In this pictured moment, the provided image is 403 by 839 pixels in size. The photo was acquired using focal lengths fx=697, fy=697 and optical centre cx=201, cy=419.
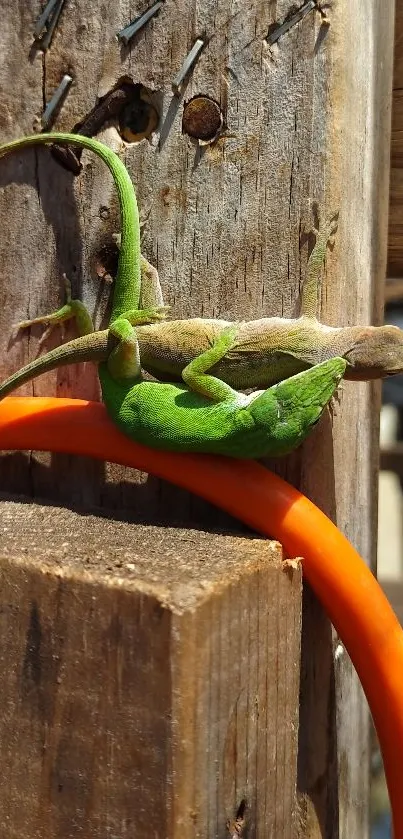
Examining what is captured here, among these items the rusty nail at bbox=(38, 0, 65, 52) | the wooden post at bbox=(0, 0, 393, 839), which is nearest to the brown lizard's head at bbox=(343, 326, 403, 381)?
the wooden post at bbox=(0, 0, 393, 839)

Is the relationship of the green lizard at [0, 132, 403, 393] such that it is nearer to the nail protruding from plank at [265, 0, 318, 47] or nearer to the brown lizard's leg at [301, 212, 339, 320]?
the brown lizard's leg at [301, 212, 339, 320]

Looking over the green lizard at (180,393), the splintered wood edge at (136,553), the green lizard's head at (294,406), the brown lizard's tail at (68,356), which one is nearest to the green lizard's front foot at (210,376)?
the green lizard at (180,393)

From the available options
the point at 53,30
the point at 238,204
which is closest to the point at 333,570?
the point at 238,204

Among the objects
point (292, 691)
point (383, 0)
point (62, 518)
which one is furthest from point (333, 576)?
point (383, 0)

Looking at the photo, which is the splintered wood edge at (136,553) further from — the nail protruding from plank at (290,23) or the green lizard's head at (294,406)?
the nail protruding from plank at (290,23)

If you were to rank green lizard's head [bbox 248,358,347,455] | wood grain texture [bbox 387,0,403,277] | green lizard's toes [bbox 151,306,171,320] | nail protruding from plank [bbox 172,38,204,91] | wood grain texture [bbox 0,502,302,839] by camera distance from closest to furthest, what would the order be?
wood grain texture [bbox 0,502,302,839] < green lizard's head [bbox 248,358,347,455] < nail protruding from plank [bbox 172,38,204,91] < green lizard's toes [bbox 151,306,171,320] < wood grain texture [bbox 387,0,403,277]

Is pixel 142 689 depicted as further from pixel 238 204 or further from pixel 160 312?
pixel 238 204

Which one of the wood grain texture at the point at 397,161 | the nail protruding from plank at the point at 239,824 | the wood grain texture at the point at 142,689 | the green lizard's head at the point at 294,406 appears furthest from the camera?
the wood grain texture at the point at 397,161
